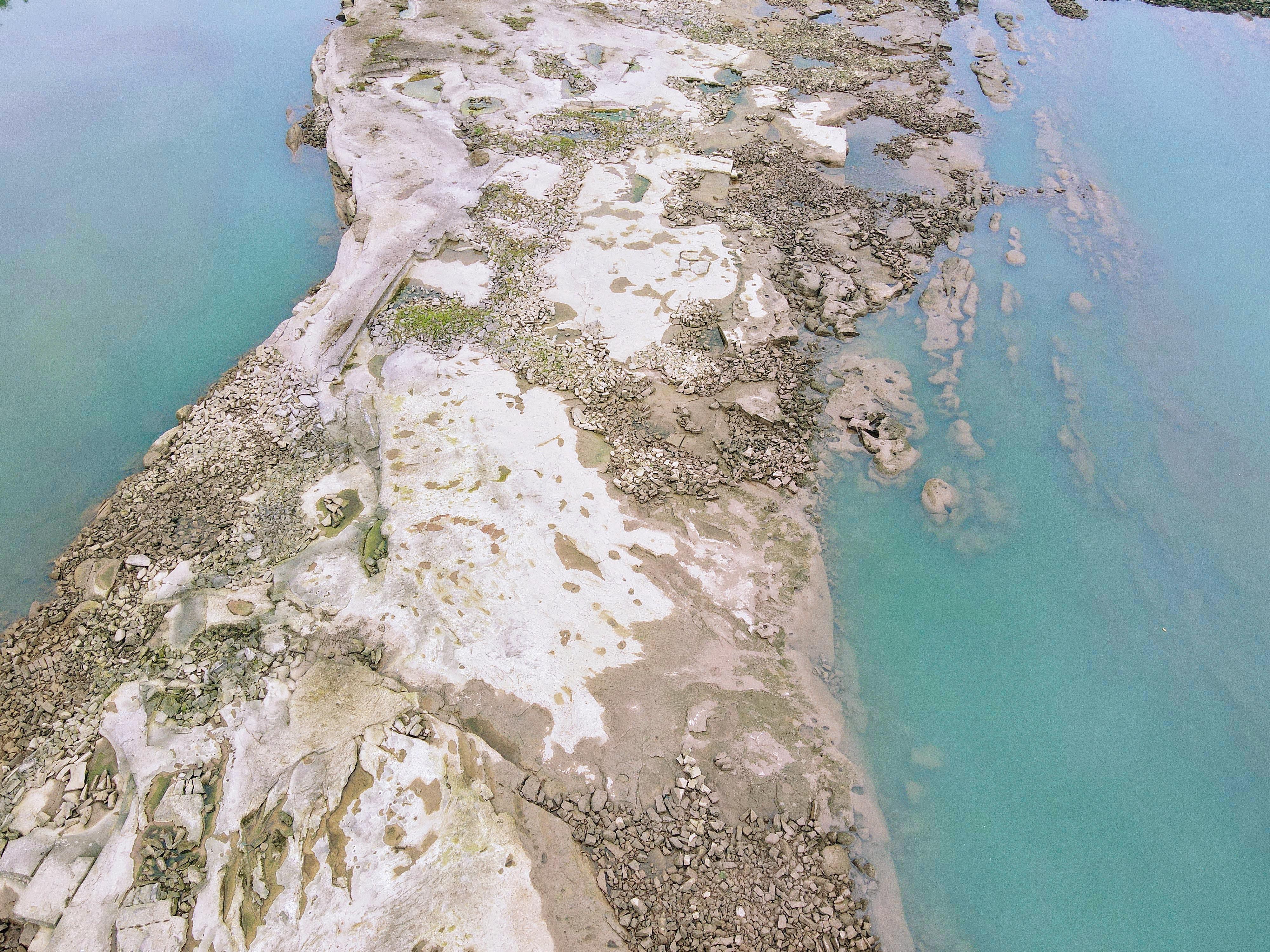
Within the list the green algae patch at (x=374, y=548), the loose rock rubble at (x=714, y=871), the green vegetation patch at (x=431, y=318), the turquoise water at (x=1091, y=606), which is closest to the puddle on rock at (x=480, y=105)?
the green vegetation patch at (x=431, y=318)

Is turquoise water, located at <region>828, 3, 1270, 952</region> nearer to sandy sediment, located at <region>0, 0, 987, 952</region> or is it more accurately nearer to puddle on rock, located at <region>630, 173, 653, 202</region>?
sandy sediment, located at <region>0, 0, 987, 952</region>

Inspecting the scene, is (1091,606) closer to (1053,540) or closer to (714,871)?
(1053,540)

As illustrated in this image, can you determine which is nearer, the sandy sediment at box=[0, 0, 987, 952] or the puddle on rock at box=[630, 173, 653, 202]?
the sandy sediment at box=[0, 0, 987, 952]

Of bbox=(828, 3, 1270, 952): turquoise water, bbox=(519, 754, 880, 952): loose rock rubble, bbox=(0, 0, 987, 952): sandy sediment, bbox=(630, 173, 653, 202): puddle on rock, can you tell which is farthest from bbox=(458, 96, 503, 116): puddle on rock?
bbox=(519, 754, 880, 952): loose rock rubble

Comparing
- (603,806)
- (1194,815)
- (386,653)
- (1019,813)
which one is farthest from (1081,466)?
(386,653)

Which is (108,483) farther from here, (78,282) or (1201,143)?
(1201,143)

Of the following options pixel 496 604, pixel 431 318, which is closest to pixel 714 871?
pixel 496 604
